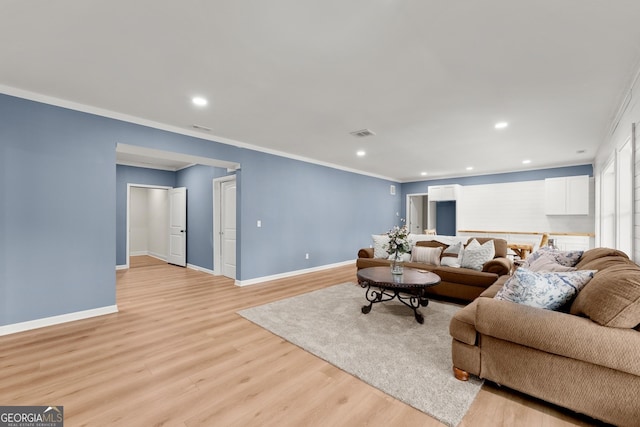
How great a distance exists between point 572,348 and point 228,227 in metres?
5.46

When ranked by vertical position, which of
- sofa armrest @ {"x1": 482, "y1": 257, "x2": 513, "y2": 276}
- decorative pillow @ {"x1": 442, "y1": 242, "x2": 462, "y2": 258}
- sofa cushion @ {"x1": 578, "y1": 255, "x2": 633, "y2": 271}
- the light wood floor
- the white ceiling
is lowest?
the light wood floor

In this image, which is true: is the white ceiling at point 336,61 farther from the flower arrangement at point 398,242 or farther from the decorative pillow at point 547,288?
the decorative pillow at point 547,288

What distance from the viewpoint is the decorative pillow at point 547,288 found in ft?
6.53

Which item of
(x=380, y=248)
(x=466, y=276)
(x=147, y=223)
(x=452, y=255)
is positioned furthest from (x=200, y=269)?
(x=466, y=276)

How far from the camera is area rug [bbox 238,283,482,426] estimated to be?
1.97m

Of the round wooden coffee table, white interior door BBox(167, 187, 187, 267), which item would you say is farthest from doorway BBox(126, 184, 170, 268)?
the round wooden coffee table

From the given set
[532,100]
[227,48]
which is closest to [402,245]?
[532,100]

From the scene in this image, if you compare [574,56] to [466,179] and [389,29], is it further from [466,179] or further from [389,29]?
[466,179]

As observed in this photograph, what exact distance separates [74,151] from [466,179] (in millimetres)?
8851

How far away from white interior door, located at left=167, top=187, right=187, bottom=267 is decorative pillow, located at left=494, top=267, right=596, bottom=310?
6.87 metres

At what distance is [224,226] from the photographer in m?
5.93

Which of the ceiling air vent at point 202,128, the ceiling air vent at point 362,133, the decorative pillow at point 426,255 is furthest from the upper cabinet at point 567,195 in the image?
the ceiling air vent at point 202,128

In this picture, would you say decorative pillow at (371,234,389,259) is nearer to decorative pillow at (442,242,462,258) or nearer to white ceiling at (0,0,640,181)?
decorative pillow at (442,242,462,258)

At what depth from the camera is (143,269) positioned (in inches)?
260
